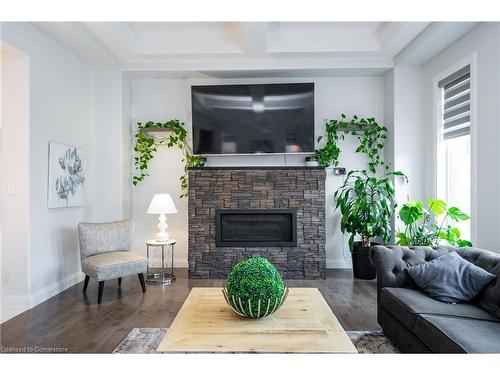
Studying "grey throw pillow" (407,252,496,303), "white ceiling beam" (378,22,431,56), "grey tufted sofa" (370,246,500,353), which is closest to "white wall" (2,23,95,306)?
"grey tufted sofa" (370,246,500,353)

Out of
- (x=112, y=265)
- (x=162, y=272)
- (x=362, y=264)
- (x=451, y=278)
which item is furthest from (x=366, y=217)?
(x=112, y=265)

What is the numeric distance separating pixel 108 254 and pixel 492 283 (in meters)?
3.49

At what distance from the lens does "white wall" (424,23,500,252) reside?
3068 mm

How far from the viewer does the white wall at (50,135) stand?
11.3 feet

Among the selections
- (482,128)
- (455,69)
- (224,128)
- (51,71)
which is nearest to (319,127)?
(224,128)

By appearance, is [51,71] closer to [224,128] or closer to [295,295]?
[224,128]

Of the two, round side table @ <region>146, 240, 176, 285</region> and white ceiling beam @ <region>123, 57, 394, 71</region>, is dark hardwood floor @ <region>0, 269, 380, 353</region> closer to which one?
round side table @ <region>146, 240, 176, 285</region>

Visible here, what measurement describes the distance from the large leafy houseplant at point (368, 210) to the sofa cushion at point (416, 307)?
1.93m

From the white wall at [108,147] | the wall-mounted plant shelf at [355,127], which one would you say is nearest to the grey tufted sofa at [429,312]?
the wall-mounted plant shelf at [355,127]

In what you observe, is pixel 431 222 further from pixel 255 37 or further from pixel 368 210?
pixel 255 37

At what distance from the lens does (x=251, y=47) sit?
4168mm

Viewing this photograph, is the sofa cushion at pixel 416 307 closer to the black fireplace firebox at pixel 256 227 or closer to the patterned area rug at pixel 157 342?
the patterned area rug at pixel 157 342

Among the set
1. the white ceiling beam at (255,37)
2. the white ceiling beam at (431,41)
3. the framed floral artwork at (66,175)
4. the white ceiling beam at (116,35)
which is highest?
the white ceiling beam at (116,35)

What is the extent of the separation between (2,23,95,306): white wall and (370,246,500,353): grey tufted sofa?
10.6 feet
